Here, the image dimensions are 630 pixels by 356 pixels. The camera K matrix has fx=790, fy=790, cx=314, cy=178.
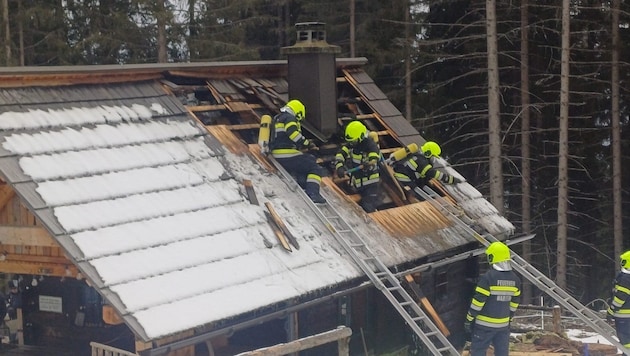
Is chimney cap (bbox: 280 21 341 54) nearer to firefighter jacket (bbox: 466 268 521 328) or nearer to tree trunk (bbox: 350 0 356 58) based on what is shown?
firefighter jacket (bbox: 466 268 521 328)

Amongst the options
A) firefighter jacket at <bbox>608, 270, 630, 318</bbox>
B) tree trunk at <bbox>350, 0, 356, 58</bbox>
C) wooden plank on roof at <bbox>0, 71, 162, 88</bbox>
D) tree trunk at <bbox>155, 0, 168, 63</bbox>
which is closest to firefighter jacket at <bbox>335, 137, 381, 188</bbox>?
wooden plank on roof at <bbox>0, 71, 162, 88</bbox>

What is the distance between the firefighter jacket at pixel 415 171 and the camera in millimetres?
13188

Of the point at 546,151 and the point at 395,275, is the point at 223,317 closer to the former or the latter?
the point at 395,275

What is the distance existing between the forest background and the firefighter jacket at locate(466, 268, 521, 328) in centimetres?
1074

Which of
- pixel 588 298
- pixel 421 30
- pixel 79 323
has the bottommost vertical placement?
pixel 588 298

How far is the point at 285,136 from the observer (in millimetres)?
11023

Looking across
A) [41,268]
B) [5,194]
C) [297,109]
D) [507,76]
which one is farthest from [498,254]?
[507,76]

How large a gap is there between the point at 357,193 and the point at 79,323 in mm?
4416

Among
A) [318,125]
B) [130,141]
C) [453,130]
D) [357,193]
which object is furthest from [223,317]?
[453,130]

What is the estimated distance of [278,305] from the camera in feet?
29.1

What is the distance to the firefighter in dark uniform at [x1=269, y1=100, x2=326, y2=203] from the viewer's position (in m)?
10.9

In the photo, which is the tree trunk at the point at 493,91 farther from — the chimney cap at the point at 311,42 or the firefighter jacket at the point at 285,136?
the firefighter jacket at the point at 285,136

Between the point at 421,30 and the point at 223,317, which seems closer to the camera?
the point at 223,317

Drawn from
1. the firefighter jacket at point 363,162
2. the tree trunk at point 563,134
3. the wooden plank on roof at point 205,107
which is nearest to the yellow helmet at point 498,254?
the firefighter jacket at point 363,162
